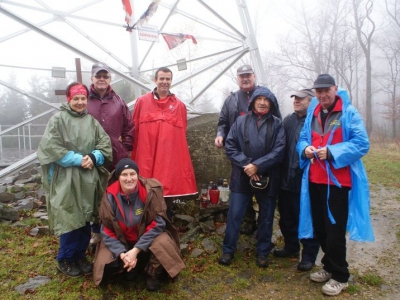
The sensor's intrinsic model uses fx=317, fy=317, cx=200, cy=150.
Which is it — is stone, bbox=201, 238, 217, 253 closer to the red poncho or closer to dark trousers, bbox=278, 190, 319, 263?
the red poncho

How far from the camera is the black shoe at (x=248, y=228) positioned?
14.7 ft

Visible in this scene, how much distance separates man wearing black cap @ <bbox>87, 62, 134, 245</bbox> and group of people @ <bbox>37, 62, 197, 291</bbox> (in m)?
0.01

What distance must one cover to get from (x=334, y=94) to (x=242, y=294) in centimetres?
221

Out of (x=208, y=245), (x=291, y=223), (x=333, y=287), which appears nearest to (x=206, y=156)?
(x=208, y=245)

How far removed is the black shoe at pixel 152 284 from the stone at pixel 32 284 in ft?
3.67

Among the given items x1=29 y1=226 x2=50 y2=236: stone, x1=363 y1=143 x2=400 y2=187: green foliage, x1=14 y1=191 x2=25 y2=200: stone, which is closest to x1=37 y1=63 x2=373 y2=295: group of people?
x1=29 y1=226 x2=50 y2=236: stone

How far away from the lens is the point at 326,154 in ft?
9.86

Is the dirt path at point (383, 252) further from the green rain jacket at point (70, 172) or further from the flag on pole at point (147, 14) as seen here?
the flag on pole at point (147, 14)

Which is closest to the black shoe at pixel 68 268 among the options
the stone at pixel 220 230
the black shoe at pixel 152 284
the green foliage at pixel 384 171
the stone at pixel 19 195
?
the black shoe at pixel 152 284

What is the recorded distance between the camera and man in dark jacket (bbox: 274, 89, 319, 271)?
363 cm

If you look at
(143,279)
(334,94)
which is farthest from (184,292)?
(334,94)

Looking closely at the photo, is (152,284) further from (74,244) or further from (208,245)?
(208,245)

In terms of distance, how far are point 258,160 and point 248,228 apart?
1.43m

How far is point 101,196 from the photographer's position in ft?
11.4
